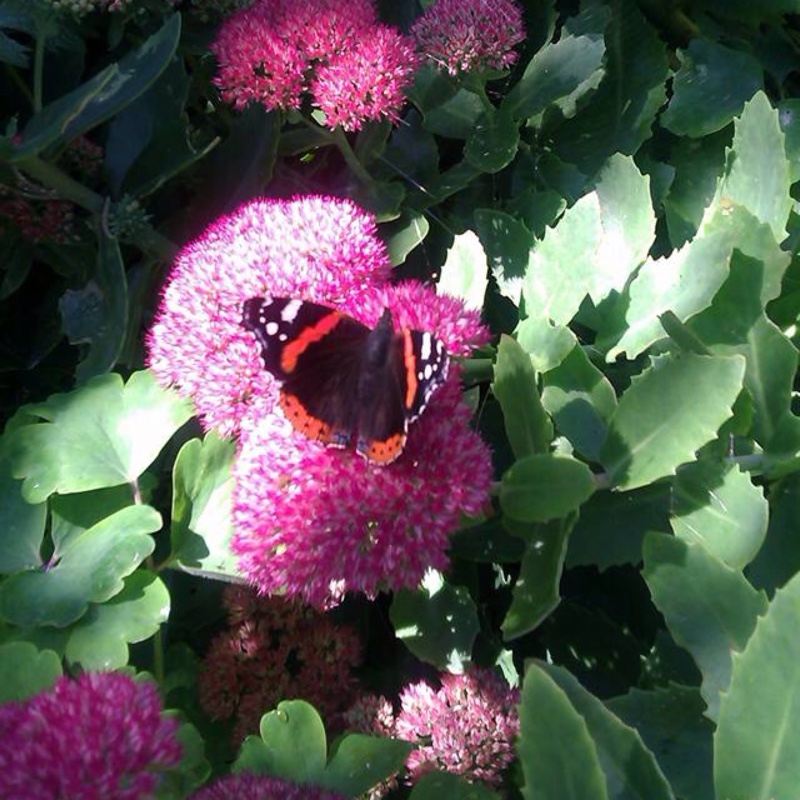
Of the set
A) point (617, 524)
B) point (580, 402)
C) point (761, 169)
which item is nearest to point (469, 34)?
point (761, 169)

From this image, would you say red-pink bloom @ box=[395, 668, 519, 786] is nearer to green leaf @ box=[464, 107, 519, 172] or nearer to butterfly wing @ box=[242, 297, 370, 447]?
butterfly wing @ box=[242, 297, 370, 447]

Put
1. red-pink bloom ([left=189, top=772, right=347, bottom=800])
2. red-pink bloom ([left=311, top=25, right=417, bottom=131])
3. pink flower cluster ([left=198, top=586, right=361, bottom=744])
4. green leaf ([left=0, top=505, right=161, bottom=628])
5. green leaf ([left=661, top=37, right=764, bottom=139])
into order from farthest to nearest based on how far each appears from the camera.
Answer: green leaf ([left=661, top=37, right=764, bottom=139]), red-pink bloom ([left=311, top=25, right=417, bottom=131]), pink flower cluster ([left=198, top=586, right=361, bottom=744]), green leaf ([left=0, top=505, right=161, bottom=628]), red-pink bloom ([left=189, top=772, right=347, bottom=800])

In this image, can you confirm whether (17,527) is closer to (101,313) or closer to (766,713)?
(101,313)

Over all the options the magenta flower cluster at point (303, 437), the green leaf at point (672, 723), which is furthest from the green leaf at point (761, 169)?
the green leaf at point (672, 723)

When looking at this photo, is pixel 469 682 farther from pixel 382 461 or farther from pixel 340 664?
pixel 382 461

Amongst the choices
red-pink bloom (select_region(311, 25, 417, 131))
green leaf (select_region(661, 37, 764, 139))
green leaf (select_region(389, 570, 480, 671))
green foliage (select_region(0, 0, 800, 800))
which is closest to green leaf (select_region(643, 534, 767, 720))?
green foliage (select_region(0, 0, 800, 800))
